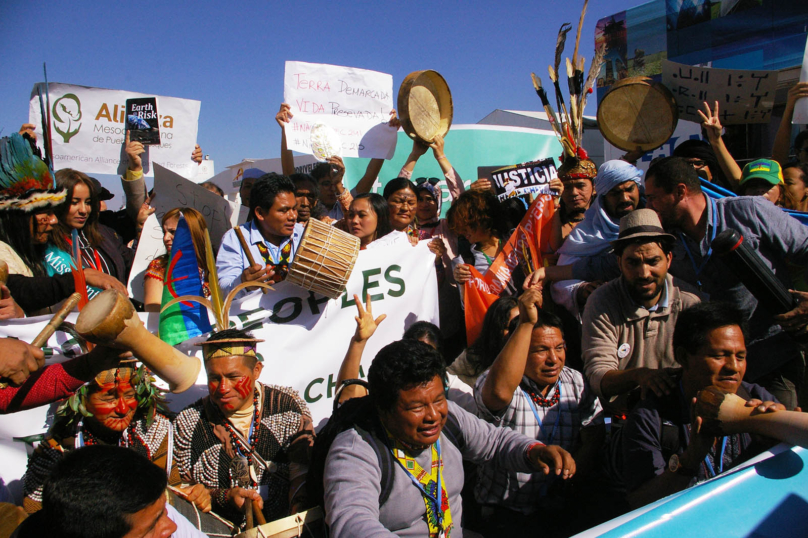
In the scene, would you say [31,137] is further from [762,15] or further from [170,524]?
[762,15]

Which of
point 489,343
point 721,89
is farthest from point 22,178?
point 721,89

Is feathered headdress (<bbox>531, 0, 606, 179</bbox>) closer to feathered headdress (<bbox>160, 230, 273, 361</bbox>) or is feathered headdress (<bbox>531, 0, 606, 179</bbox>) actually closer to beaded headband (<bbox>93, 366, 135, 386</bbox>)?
feathered headdress (<bbox>160, 230, 273, 361</bbox>)

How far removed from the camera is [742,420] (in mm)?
1994

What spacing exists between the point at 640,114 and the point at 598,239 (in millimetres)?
1469

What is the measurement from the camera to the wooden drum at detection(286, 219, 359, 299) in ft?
10.6

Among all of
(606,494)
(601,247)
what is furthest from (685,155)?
(606,494)

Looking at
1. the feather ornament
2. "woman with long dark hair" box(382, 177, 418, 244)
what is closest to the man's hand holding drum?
the feather ornament

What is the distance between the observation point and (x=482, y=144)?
10.3 meters

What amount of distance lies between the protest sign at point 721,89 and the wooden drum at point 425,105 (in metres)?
1.90

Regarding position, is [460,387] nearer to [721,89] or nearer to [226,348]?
[226,348]

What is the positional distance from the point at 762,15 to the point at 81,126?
11.0m

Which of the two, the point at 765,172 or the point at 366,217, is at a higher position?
the point at 765,172

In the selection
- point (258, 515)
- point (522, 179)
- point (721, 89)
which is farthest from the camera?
point (522, 179)

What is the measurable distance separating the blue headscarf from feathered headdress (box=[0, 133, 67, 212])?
3.32 metres
